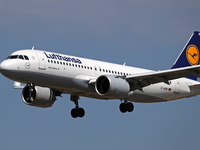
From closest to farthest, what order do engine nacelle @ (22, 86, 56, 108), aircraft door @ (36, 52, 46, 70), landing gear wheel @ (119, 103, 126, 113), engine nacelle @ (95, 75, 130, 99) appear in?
aircraft door @ (36, 52, 46, 70) → engine nacelle @ (95, 75, 130, 99) → engine nacelle @ (22, 86, 56, 108) → landing gear wheel @ (119, 103, 126, 113)

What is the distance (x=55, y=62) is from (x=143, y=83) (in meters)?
9.20

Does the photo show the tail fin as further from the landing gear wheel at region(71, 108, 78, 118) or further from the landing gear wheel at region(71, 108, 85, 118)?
the landing gear wheel at region(71, 108, 78, 118)

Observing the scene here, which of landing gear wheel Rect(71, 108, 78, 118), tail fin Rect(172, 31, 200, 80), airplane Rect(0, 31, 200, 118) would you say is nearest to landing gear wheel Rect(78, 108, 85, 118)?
airplane Rect(0, 31, 200, 118)

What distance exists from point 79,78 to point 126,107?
693cm

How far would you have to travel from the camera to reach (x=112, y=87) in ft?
132

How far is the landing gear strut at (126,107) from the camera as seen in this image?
45250 millimetres

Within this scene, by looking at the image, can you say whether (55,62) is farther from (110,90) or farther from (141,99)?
(141,99)

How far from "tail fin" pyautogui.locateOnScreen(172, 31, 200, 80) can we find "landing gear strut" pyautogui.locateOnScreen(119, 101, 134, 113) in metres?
9.88

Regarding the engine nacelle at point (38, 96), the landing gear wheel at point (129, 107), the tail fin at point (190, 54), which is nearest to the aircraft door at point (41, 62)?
the engine nacelle at point (38, 96)

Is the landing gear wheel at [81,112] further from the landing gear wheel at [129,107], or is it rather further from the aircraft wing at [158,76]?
the aircraft wing at [158,76]

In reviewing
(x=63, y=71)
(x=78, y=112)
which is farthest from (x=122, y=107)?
(x=63, y=71)

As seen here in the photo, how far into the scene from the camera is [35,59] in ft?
128

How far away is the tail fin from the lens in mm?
52844

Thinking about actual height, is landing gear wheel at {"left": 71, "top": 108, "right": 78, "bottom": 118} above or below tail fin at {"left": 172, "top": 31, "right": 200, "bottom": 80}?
below
